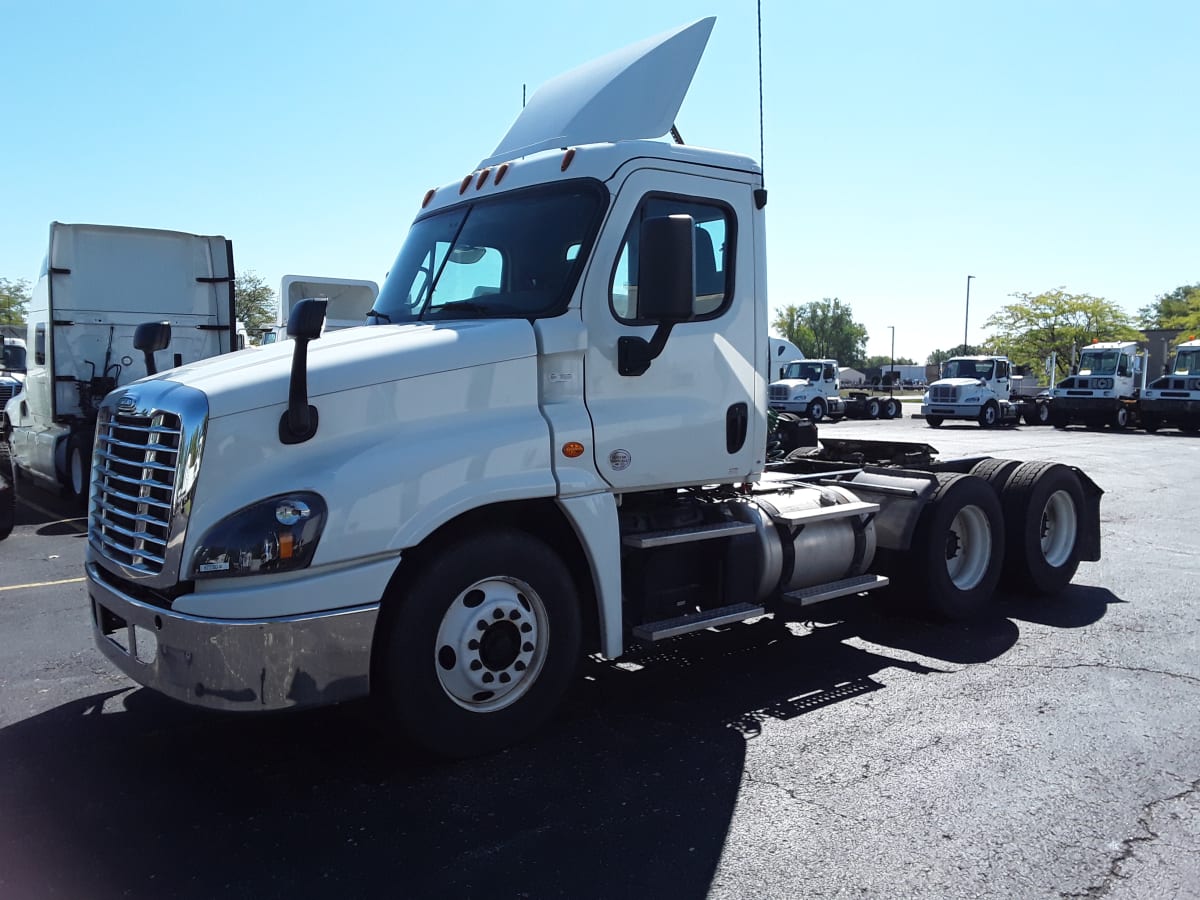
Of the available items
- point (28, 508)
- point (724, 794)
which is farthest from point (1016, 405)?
point (724, 794)

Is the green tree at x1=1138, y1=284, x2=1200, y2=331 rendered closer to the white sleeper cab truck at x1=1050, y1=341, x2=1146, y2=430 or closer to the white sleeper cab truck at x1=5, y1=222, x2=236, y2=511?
the white sleeper cab truck at x1=1050, y1=341, x2=1146, y2=430

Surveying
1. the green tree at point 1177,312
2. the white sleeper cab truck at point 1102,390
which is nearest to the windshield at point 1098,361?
the white sleeper cab truck at point 1102,390

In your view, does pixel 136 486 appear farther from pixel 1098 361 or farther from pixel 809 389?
pixel 1098 361

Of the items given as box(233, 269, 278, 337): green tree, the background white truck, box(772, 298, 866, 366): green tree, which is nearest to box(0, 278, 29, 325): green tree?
box(233, 269, 278, 337): green tree

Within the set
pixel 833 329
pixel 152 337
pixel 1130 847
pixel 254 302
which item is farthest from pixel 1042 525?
pixel 833 329

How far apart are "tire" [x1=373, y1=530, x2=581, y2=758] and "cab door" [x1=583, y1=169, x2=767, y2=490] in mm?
705

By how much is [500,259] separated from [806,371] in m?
32.6

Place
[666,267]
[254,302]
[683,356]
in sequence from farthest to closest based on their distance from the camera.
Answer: [254,302]
[683,356]
[666,267]

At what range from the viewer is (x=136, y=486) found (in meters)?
3.99

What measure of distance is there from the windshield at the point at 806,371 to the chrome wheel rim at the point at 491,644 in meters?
32.7

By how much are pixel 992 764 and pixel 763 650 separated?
1.97 meters

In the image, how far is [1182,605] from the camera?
288 inches

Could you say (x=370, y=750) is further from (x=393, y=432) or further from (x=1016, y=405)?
(x=1016, y=405)

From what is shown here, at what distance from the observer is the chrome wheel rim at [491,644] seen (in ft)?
13.7
